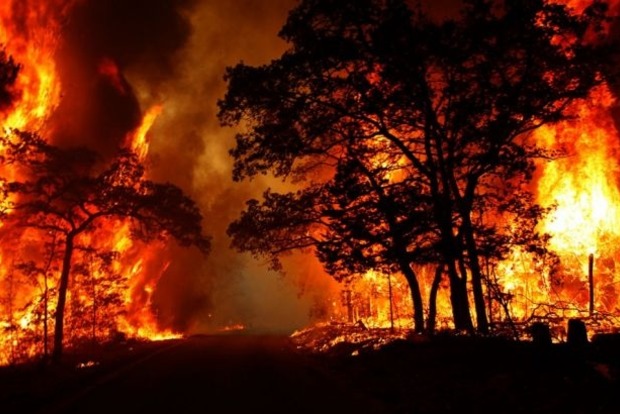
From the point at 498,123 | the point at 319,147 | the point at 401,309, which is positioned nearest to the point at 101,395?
the point at 319,147

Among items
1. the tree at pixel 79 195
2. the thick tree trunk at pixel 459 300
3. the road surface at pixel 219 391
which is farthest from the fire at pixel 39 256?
the thick tree trunk at pixel 459 300

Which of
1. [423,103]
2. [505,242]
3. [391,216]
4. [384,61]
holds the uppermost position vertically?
[384,61]

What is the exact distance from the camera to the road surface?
980cm

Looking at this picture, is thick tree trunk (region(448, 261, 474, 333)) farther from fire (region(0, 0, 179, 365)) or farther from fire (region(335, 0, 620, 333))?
fire (region(335, 0, 620, 333))

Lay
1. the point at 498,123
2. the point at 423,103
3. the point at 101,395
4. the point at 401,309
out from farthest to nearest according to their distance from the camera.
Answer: the point at 401,309 < the point at 423,103 < the point at 498,123 < the point at 101,395

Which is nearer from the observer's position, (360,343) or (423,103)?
(423,103)

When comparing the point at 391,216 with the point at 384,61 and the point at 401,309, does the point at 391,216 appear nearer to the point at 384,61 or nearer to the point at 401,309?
the point at 384,61

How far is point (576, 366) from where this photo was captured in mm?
8750

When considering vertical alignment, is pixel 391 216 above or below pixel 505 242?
above

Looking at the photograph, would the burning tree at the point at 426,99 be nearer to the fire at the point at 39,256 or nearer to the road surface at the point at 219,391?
the road surface at the point at 219,391

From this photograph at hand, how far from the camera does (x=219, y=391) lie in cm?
1183

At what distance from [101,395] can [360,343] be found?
1043 cm

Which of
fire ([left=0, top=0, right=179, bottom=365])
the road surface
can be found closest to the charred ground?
the road surface

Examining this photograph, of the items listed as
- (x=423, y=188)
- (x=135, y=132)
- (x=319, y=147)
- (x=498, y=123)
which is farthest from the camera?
(x=135, y=132)
